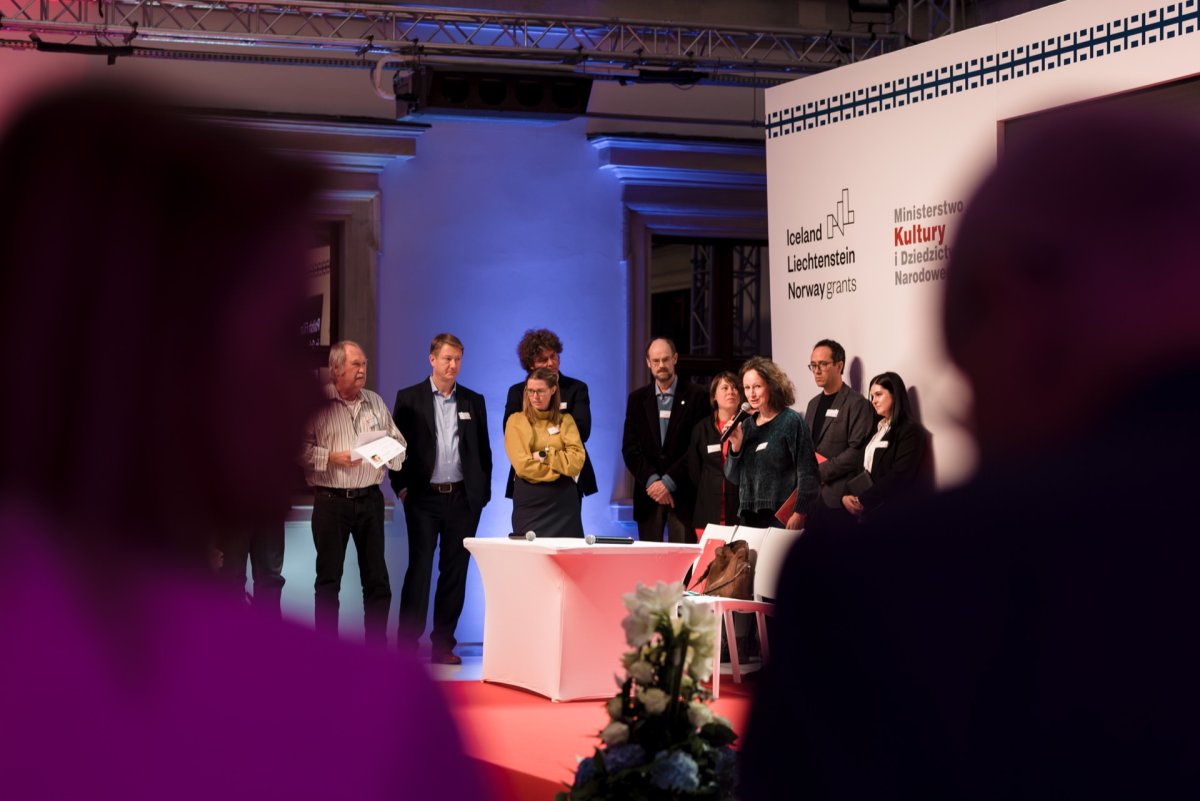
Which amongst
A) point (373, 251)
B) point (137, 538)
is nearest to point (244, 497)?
point (137, 538)

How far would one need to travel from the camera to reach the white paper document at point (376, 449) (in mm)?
7676

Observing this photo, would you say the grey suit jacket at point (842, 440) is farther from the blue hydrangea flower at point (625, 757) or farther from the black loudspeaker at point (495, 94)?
the blue hydrangea flower at point (625, 757)

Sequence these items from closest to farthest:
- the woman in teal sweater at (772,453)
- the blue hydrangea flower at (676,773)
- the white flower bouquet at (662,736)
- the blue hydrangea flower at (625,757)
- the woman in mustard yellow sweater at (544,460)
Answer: the white flower bouquet at (662,736) < the blue hydrangea flower at (676,773) < the blue hydrangea flower at (625,757) < the woman in teal sweater at (772,453) < the woman in mustard yellow sweater at (544,460)

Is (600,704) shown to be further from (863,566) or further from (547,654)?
(863,566)

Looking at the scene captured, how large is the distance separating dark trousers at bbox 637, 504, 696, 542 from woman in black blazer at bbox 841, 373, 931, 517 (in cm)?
138

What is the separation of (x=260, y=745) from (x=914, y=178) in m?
7.19

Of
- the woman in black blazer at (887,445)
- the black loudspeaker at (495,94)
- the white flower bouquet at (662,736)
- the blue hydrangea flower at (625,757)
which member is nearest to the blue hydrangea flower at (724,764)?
the white flower bouquet at (662,736)

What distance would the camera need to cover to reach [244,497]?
2.18ft

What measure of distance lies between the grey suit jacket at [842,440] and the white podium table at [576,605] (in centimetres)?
88

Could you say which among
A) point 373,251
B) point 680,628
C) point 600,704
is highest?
point 373,251

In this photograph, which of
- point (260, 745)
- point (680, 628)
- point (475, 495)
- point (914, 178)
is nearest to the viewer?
point (260, 745)

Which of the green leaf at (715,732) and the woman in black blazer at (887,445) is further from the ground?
the woman in black blazer at (887,445)

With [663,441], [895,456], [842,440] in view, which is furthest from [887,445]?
[663,441]

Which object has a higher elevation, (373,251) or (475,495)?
(373,251)
